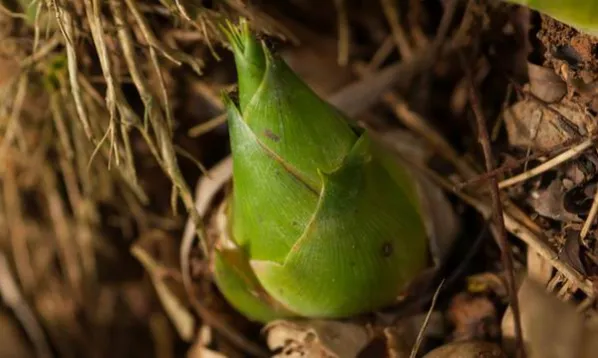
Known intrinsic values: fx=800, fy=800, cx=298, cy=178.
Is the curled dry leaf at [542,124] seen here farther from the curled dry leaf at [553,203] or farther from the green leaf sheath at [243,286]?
the green leaf sheath at [243,286]

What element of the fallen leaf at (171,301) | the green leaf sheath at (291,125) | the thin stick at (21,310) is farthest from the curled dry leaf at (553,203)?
the thin stick at (21,310)

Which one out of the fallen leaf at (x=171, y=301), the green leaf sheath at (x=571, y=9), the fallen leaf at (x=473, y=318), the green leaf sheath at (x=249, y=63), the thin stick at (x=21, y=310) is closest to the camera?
the green leaf sheath at (x=571, y=9)

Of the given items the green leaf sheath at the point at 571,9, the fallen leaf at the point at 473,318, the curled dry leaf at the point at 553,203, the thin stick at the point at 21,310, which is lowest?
the thin stick at the point at 21,310

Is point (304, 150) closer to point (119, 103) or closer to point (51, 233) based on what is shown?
point (119, 103)

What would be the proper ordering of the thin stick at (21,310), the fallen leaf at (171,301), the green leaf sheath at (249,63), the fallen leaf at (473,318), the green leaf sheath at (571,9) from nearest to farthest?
1. the green leaf sheath at (571,9)
2. the green leaf sheath at (249,63)
3. the fallen leaf at (473,318)
4. the fallen leaf at (171,301)
5. the thin stick at (21,310)

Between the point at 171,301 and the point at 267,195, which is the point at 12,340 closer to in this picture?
the point at 171,301

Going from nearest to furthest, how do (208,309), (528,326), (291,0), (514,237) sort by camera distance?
1. (528,326)
2. (514,237)
3. (208,309)
4. (291,0)

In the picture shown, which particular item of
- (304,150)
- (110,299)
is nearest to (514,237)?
(304,150)
